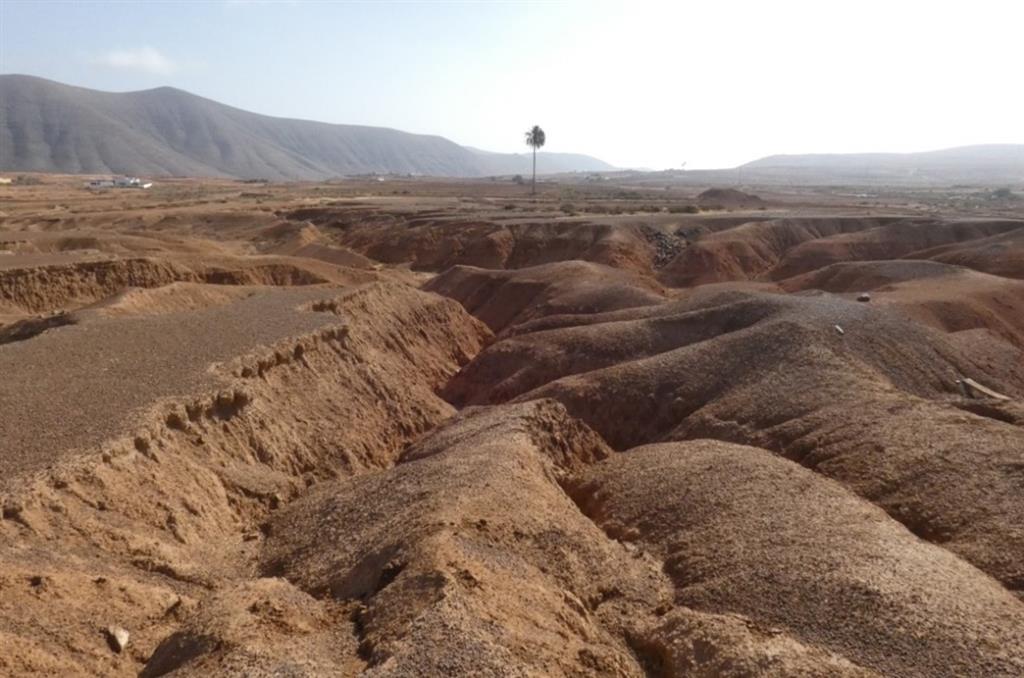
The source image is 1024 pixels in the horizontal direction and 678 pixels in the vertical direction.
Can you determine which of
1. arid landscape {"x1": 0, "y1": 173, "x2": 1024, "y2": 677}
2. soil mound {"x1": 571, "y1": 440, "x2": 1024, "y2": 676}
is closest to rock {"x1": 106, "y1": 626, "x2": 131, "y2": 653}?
arid landscape {"x1": 0, "y1": 173, "x2": 1024, "y2": 677}

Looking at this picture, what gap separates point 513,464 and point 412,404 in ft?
28.6

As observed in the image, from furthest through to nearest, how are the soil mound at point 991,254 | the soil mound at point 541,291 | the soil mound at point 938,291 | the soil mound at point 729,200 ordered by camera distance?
the soil mound at point 729,200 < the soil mound at point 991,254 < the soil mound at point 541,291 < the soil mound at point 938,291

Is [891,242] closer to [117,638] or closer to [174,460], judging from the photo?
[174,460]

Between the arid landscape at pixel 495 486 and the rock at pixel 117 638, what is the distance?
0.04 meters

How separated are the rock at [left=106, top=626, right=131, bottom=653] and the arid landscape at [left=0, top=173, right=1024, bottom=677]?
0.04 meters

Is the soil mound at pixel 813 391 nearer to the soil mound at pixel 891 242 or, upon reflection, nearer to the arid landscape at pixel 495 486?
the arid landscape at pixel 495 486

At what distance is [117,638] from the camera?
1023cm

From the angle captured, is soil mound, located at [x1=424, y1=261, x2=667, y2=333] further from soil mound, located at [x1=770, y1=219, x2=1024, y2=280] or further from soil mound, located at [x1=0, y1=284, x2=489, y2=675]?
soil mound, located at [x1=770, y1=219, x2=1024, y2=280]

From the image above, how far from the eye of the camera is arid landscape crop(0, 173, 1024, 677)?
10156 millimetres

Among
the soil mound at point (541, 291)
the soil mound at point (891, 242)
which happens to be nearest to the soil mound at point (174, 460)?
the soil mound at point (541, 291)

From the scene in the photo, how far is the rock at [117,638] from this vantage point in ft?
33.3

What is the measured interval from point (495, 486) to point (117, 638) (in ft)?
20.6

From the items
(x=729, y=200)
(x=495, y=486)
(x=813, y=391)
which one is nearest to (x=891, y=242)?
(x=729, y=200)

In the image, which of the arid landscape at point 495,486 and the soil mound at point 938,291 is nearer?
the arid landscape at point 495,486
